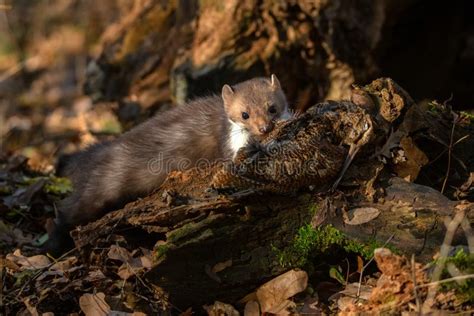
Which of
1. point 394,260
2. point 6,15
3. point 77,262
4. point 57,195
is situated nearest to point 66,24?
point 6,15

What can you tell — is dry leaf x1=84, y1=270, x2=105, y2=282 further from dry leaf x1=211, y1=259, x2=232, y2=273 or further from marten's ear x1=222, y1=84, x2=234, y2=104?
marten's ear x1=222, y1=84, x2=234, y2=104

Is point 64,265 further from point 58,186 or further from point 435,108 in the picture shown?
point 435,108

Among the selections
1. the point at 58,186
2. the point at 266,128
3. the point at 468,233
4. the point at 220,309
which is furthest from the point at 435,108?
the point at 58,186

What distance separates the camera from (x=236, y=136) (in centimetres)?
621

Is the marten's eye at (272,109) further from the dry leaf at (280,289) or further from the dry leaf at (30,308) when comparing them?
the dry leaf at (30,308)

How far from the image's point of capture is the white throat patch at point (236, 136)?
19.7ft

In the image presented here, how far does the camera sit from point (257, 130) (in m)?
6.36

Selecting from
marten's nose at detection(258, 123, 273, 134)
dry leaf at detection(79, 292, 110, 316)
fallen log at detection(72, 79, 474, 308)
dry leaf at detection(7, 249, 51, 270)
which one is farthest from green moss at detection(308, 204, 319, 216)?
marten's nose at detection(258, 123, 273, 134)

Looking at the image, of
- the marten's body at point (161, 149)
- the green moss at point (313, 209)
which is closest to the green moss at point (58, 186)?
the marten's body at point (161, 149)

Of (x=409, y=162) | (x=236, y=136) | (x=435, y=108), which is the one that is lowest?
(x=236, y=136)

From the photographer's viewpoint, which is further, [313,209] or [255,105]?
[255,105]

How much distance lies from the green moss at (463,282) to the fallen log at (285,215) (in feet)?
0.90

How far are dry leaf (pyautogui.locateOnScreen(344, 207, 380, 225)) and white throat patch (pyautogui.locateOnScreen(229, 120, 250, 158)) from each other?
216cm

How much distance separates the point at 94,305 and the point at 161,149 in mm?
2342
